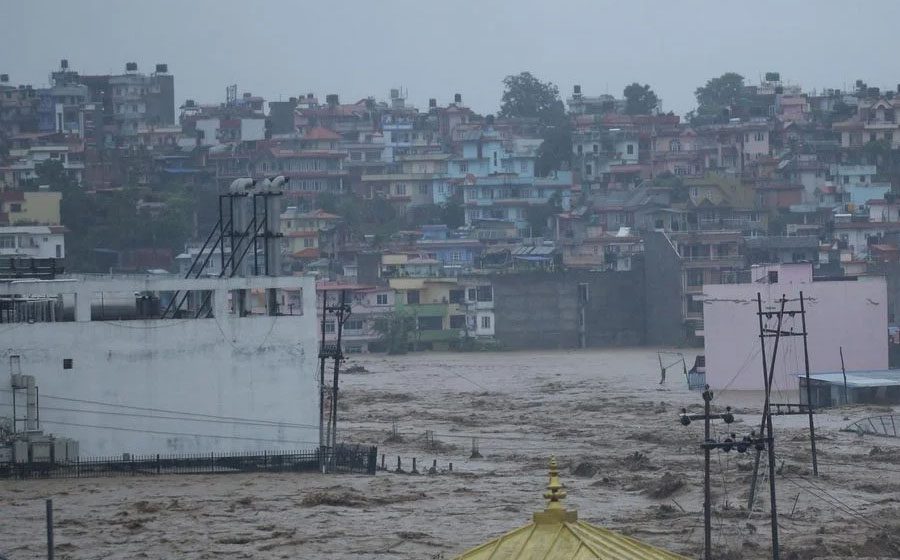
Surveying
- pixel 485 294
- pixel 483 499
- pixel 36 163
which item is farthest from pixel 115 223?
pixel 483 499

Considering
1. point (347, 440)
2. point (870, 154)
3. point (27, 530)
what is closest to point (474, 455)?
point (347, 440)

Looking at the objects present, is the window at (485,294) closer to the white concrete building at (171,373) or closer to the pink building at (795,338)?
the pink building at (795,338)

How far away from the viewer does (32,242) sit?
7981 cm

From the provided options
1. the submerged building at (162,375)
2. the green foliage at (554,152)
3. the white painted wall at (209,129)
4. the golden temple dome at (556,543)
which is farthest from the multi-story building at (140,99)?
the golden temple dome at (556,543)

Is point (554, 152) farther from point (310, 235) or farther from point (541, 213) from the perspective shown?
point (310, 235)

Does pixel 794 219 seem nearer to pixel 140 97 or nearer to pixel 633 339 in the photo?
pixel 633 339

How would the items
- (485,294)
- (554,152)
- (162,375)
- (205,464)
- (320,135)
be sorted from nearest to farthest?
1. (205,464)
2. (162,375)
3. (485,294)
4. (320,135)
5. (554,152)

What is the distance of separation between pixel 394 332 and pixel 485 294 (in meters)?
4.28

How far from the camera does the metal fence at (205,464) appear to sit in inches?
1476

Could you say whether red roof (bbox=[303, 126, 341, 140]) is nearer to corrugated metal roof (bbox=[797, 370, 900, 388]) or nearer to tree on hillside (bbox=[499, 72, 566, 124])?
tree on hillside (bbox=[499, 72, 566, 124])

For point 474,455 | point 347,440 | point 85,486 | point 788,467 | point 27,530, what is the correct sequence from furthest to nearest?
point 347,440 < point 474,455 < point 788,467 < point 85,486 < point 27,530

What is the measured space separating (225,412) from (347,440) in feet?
31.8

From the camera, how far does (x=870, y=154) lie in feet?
358

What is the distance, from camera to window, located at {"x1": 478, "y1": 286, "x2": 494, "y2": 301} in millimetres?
84125
